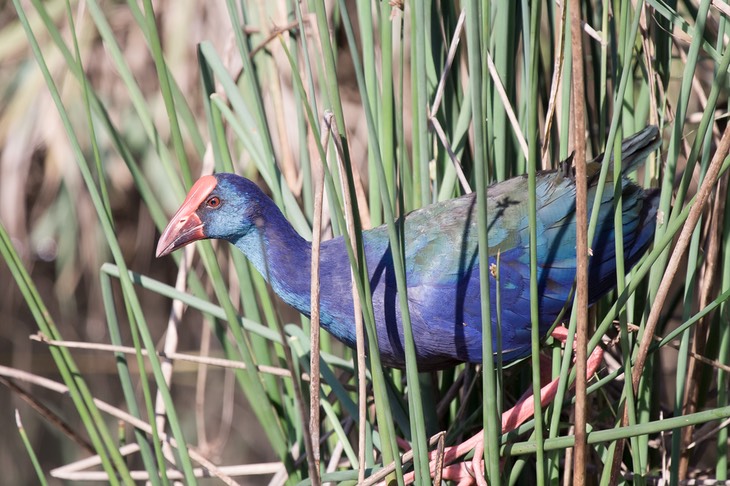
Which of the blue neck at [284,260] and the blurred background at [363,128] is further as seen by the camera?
the blue neck at [284,260]

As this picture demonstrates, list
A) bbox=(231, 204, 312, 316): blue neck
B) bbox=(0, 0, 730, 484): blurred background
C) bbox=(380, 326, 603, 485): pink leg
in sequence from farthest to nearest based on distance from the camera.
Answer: bbox=(231, 204, 312, 316): blue neck → bbox=(380, 326, 603, 485): pink leg → bbox=(0, 0, 730, 484): blurred background

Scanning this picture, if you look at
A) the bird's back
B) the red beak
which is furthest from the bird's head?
the bird's back

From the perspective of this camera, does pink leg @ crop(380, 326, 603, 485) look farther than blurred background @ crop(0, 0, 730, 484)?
Yes

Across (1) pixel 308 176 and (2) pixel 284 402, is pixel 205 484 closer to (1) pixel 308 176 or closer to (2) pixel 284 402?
(2) pixel 284 402

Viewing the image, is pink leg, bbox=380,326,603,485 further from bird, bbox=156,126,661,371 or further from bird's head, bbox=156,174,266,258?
bird's head, bbox=156,174,266,258

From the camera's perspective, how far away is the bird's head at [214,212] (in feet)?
5.02

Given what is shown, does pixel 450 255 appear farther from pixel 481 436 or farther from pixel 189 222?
pixel 189 222

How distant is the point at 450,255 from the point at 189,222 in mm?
502

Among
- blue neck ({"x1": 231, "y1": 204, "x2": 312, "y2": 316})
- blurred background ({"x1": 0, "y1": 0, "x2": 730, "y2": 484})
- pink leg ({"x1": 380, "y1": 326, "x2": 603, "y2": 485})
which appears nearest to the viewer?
blurred background ({"x1": 0, "y1": 0, "x2": 730, "y2": 484})

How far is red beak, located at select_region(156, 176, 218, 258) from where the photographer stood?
1527mm

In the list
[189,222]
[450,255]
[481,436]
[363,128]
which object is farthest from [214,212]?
[363,128]

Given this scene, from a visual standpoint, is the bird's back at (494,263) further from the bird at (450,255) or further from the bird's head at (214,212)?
the bird's head at (214,212)

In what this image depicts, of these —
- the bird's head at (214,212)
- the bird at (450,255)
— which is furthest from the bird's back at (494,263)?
the bird's head at (214,212)

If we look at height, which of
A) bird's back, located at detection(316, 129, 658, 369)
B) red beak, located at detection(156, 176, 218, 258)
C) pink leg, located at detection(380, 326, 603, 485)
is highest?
red beak, located at detection(156, 176, 218, 258)
